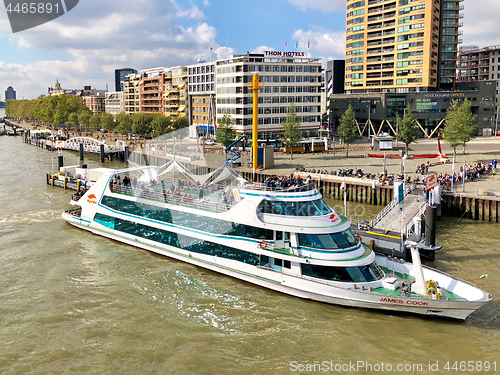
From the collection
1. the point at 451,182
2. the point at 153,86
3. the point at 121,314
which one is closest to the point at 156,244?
the point at 121,314

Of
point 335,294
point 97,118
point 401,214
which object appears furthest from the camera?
point 97,118

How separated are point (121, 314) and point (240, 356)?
5505mm

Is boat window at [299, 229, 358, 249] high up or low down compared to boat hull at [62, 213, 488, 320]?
up

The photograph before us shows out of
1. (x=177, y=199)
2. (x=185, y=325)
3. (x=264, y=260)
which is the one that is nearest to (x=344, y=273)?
(x=264, y=260)

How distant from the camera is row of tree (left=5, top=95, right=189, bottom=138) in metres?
78.5

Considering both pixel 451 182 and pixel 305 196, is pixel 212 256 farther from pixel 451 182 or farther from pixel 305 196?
pixel 451 182

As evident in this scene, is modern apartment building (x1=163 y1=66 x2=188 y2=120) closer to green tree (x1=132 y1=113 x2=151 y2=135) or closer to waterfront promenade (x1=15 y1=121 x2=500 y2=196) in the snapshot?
green tree (x1=132 y1=113 x2=151 y2=135)

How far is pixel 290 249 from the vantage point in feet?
60.1

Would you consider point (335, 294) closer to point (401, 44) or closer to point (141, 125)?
point (141, 125)

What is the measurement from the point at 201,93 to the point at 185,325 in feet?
253

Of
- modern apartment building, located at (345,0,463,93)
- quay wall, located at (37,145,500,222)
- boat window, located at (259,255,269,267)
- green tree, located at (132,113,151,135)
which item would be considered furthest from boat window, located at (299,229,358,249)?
modern apartment building, located at (345,0,463,93)

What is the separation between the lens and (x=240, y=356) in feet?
47.2

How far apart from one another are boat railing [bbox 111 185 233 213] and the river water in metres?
3.11

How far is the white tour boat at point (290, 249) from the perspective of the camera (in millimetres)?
16516
